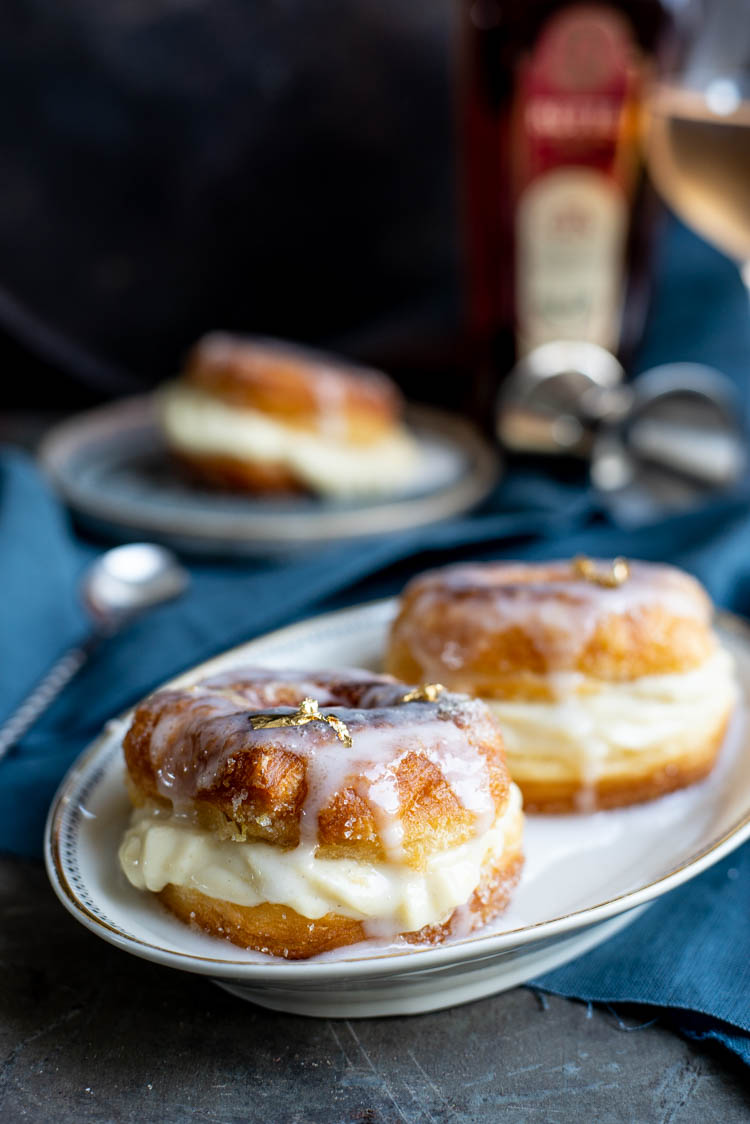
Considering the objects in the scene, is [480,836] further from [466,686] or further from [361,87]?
[361,87]

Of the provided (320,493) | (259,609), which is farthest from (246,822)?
(320,493)

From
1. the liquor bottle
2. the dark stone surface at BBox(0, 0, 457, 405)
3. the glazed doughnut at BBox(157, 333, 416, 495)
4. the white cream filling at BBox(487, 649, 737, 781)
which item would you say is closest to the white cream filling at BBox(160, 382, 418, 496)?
the glazed doughnut at BBox(157, 333, 416, 495)

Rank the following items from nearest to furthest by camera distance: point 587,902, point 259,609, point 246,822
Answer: point 246,822 → point 587,902 → point 259,609

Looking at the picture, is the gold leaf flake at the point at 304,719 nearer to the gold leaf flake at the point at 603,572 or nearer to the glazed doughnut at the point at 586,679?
the glazed doughnut at the point at 586,679

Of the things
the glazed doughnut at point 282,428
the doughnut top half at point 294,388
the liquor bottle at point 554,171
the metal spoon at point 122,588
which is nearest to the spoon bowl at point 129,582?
the metal spoon at point 122,588

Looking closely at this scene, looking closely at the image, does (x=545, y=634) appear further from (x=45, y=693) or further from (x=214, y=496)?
(x=214, y=496)
